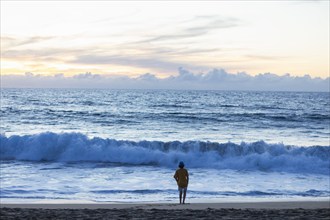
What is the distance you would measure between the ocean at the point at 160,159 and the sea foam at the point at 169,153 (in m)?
0.05

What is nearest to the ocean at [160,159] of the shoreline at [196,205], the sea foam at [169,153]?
the sea foam at [169,153]

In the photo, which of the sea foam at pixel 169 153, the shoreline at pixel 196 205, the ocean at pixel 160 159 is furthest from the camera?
the sea foam at pixel 169 153

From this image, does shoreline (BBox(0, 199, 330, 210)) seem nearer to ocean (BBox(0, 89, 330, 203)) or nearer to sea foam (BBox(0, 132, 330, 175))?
ocean (BBox(0, 89, 330, 203))

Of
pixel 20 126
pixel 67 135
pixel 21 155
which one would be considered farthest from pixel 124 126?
pixel 21 155

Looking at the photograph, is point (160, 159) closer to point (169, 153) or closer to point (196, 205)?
point (169, 153)

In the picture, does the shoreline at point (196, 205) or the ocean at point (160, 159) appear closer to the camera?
the shoreline at point (196, 205)

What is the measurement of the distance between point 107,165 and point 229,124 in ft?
68.9

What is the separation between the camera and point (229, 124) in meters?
43.1

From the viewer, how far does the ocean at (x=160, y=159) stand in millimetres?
16922

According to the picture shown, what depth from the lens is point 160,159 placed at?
25281 mm

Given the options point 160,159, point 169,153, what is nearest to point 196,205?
point 160,159

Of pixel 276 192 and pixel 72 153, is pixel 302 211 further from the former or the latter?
pixel 72 153

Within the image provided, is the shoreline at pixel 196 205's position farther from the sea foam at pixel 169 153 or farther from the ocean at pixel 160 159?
the sea foam at pixel 169 153

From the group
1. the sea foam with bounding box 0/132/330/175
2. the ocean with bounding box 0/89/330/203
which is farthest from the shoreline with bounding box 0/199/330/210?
the sea foam with bounding box 0/132/330/175
